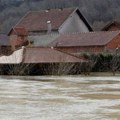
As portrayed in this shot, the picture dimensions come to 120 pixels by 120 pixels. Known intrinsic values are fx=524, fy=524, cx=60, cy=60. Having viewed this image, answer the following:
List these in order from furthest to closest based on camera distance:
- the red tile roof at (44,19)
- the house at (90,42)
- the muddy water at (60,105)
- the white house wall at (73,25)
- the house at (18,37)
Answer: the white house wall at (73,25)
the red tile roof at (44,19)
the house at (18,37)
the house at (90,42)
the muddy water at (60,105)

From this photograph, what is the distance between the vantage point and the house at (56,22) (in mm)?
74375

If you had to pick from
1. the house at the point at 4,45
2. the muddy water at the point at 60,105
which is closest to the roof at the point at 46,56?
the house at the point at 4,45

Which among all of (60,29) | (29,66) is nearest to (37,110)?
(29,66)

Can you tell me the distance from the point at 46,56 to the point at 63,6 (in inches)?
→ 3315

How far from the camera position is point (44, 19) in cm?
7706

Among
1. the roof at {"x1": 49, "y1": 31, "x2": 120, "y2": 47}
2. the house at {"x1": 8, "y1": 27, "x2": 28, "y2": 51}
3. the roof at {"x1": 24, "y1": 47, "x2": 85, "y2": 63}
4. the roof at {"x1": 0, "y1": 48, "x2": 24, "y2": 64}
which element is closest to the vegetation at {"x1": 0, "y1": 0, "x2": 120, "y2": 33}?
the house at {"x1": 8, "y1": 27, "x2": 28, "y2": 51}

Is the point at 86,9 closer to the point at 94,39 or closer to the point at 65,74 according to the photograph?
the point at 94,39

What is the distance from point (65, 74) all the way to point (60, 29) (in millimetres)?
27766

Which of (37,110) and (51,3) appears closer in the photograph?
(37,110)

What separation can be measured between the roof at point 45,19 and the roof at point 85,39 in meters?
10.9

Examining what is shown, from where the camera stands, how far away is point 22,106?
64.6 feet

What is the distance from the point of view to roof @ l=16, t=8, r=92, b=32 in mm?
74750

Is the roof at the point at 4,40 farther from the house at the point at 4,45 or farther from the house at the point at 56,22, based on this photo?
the house at the point at 56,22

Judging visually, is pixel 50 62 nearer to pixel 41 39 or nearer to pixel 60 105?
pixel 41 39
